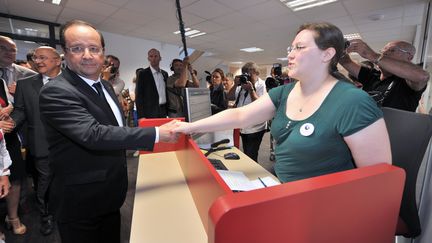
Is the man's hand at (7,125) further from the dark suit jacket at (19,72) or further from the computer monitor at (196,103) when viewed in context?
the computer monitor at (196,103)

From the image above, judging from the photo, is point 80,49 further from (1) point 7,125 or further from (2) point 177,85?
(2) point 177,85

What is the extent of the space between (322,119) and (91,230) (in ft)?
3.72

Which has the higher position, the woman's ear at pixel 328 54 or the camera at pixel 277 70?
the camera at pixel 277 70

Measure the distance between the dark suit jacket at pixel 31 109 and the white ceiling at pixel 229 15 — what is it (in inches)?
108

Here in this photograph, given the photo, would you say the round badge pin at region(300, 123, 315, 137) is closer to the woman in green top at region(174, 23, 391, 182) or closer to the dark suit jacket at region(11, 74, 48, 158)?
the woman in green top at region(174, 23, 391, 182)

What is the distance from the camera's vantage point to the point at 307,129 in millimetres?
812

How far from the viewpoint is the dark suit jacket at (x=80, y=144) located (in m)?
0.89

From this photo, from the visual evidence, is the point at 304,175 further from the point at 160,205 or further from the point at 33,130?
the point at 33,130

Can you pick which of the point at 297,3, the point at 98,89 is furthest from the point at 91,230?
the point at 297,3

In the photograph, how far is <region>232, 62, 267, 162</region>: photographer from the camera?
7.87 feet

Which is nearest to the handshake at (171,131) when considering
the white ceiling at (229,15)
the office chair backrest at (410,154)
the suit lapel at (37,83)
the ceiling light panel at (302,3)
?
the office chair backrest at (410,154)

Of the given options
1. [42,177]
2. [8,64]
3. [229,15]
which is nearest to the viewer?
[42,177]

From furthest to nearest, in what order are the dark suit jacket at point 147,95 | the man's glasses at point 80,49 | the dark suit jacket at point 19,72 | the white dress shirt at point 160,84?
the white dress shirt at point 160,84
the dark suit jacket at point 147,95
the dark suit jacket at point 19,72
the man's glasses at point 80,49

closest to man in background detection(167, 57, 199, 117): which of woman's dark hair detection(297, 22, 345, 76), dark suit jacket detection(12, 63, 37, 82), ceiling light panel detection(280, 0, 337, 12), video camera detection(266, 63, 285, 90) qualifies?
video camera detection(266, 63, 285, 90)
